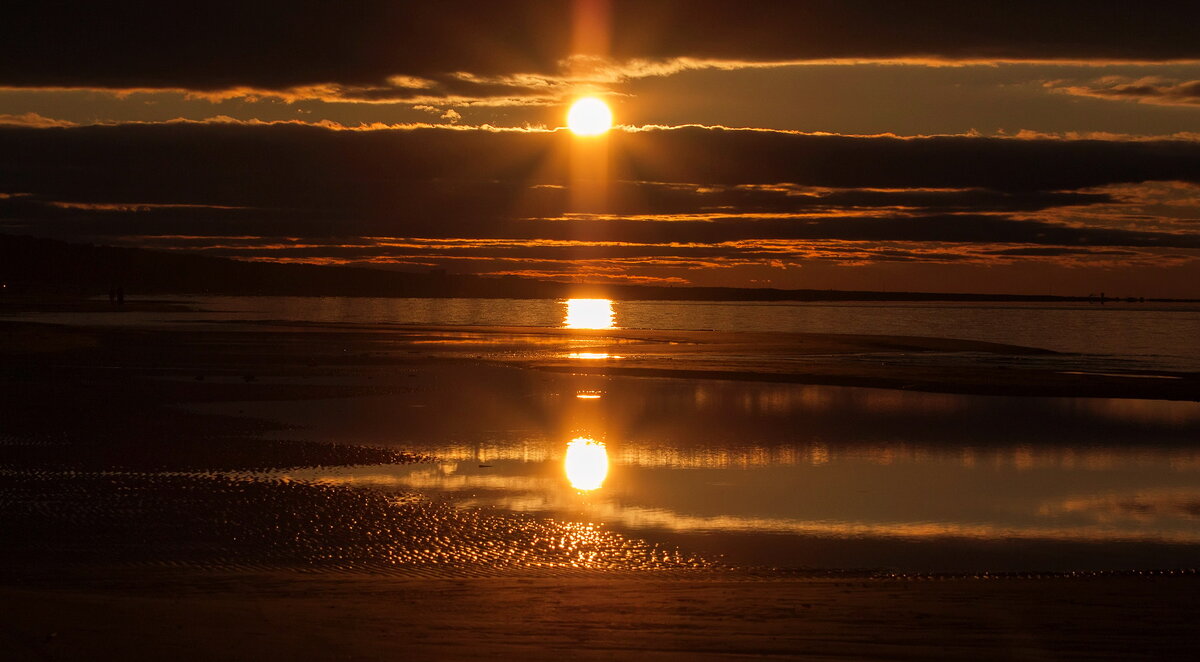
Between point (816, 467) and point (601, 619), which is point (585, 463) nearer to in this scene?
point (816, 467)

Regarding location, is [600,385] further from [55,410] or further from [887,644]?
[887,644]

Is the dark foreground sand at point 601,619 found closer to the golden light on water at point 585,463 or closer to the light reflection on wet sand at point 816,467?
the light reflection on wet sand at point 816,467

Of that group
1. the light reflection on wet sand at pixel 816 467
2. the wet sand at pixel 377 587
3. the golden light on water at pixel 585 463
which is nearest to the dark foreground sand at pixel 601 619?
the wet sand at pixel 377 587

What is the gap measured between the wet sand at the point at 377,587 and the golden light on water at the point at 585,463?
3322 millimetres

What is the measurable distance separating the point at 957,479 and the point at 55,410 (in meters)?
21.3

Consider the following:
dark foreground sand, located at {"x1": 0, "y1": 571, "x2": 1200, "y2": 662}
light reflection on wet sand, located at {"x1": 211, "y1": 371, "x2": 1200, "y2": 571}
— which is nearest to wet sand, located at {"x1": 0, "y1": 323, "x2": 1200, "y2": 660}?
dark foreground sand, located at {"x1": 0, "y1": 571, "x2": 1200, "y2": 662}

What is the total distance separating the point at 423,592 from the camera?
1191 centimetres

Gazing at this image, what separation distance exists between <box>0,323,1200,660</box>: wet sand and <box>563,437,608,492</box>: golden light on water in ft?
10.9

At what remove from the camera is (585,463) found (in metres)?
21.8

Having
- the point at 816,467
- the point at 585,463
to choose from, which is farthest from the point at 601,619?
the point at 816,467

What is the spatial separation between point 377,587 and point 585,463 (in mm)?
9893

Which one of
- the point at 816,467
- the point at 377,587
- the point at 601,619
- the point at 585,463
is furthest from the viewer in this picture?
the point at 585,463

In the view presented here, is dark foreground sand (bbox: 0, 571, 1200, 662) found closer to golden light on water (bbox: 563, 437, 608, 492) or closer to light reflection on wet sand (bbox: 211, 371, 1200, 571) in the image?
light reflection on wet sand (bbox: 211, 371, 1200, 571)

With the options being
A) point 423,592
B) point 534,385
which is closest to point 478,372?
point 534,385
